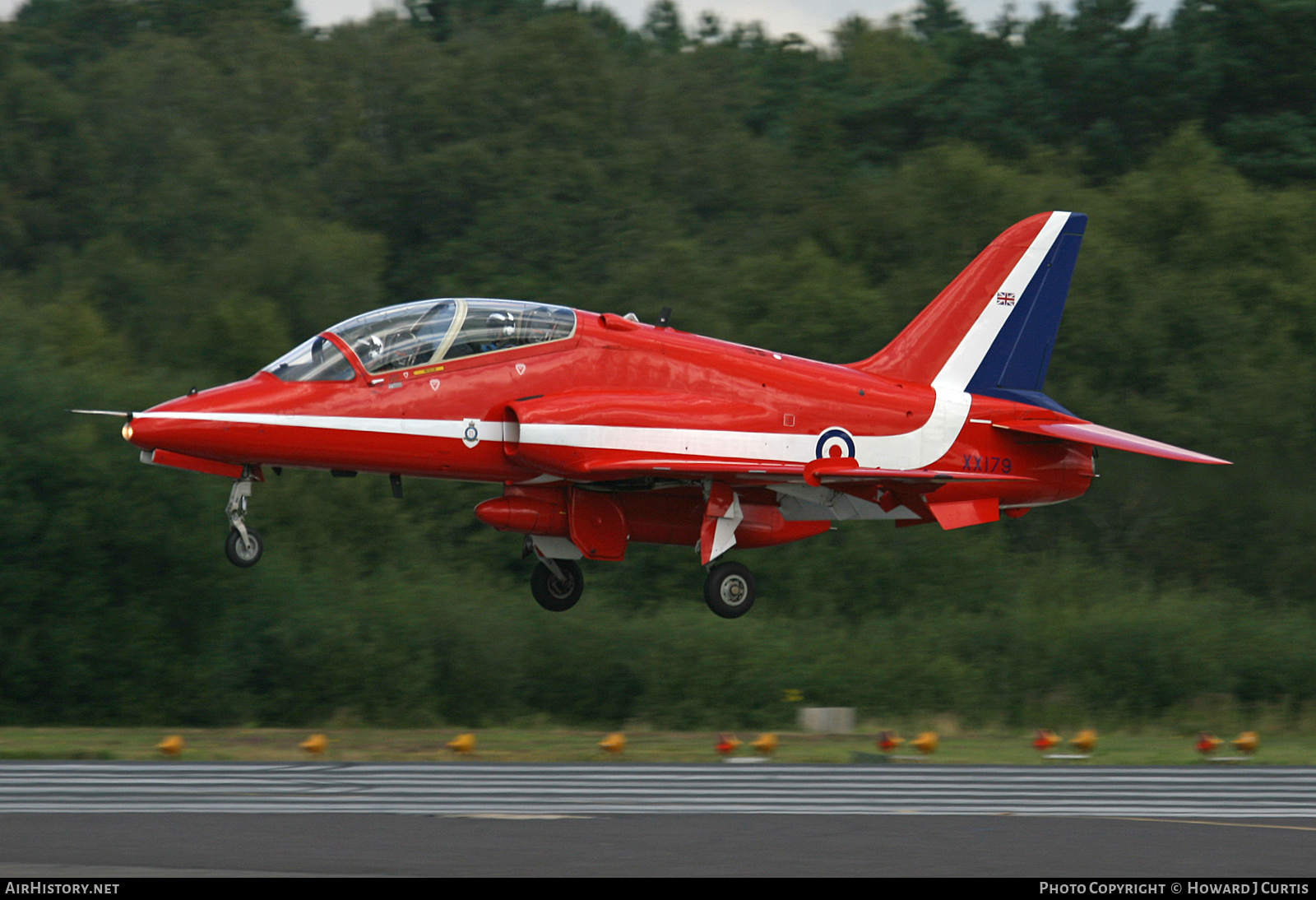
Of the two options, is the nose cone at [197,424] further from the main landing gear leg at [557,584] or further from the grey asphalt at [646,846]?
the grey asphalt at [646,846]

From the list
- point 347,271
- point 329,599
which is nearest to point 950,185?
point 347,271

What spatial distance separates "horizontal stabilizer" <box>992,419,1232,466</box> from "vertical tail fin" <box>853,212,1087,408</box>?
1.64 feet

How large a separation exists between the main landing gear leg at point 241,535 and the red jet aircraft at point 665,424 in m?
0.02

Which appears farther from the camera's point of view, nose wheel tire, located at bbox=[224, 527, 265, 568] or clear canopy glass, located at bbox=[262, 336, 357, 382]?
nose wheel tire, located at bbox=[224, 527, 265, 568]

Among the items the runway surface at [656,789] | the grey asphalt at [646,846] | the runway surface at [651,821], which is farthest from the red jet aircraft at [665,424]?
the grey asphalt at [646,846]

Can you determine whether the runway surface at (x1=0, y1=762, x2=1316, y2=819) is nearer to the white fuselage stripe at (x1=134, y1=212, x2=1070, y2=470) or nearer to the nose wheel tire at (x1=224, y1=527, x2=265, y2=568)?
the nose wheel tire at (x1=224, y1=527, x2=265, y2=568)

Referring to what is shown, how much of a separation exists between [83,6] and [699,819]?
5104 centimetres

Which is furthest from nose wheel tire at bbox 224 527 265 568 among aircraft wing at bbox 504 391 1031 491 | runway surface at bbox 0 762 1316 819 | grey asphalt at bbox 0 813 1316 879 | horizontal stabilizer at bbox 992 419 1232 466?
horizontal stabilizer at bbox 992 419 1232 466

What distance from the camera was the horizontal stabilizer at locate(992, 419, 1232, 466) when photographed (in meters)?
20.1

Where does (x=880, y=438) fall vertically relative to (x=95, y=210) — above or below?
below

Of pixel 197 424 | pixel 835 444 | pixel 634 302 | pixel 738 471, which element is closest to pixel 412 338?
pixel 197 424

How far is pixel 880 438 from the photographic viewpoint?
20.2 metres

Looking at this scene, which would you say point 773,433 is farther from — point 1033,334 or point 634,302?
point 634,302

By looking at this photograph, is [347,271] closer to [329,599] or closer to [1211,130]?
[329,599]
